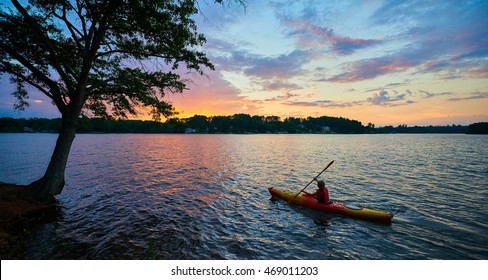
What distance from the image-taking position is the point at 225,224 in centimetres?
1083

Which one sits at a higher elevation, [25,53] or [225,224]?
[25,53]

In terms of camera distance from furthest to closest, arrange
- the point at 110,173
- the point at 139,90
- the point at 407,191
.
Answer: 1. the point at 110,173
2. the point at 407,191
3. the point at 139,90

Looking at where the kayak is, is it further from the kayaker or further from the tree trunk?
the tree trunk

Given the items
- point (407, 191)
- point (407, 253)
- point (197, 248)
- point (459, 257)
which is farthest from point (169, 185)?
point (407, 191)

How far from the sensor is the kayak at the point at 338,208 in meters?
11.1

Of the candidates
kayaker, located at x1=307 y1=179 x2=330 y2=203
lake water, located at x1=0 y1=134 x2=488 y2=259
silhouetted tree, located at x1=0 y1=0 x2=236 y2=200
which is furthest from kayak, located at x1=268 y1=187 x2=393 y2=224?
silhouetted tree, located at x1=0 y1=0 x2=236 y2=200

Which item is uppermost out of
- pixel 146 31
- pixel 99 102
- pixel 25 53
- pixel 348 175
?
pixel 146 31

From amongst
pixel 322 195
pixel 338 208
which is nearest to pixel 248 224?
pixel 322 195

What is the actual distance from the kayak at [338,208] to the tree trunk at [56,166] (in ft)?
40.7

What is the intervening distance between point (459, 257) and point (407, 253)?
1761 millimetres

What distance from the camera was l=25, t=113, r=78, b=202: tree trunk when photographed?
440 inches

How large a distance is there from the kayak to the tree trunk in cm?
1239

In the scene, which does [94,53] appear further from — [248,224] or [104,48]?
[248,224]

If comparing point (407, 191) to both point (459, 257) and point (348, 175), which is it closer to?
point (348, 175)
